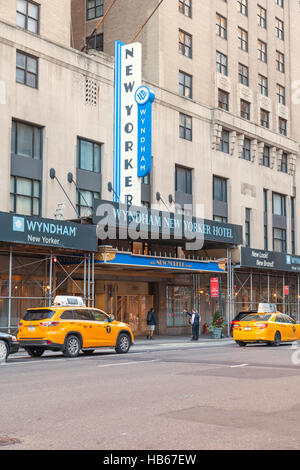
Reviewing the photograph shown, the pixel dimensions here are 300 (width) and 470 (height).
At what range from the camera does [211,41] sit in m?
44.1

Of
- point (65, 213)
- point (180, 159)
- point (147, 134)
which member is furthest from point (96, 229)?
point (180, 159)

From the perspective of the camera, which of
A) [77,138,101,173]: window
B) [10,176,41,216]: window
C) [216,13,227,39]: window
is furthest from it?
[216,13,227,39]: window

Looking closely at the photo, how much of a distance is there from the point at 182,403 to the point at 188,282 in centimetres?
3011

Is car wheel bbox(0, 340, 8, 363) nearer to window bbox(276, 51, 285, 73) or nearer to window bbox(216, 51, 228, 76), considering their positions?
window bbox(216, 51, 228, 76)

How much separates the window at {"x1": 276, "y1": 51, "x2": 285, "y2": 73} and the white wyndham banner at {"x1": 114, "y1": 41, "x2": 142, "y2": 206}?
21825mm

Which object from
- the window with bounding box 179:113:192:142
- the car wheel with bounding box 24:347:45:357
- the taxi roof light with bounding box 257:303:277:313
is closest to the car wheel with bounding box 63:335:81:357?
the car wheel with bounding box 24:347:45:357

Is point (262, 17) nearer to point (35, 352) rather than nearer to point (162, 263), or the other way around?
point (162, 263)

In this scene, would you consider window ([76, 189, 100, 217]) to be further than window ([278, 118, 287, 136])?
No

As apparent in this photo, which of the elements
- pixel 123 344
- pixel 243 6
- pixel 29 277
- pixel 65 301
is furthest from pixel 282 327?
pixel 243 6

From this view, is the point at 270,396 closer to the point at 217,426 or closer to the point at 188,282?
the point at 217,426

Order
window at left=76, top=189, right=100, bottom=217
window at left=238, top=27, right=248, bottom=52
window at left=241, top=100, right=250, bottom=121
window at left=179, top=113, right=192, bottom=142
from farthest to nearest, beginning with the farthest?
window at left=238, top=27, right=248, bottom=52 < window at left=241, top=100, right=250, bottom=121 < window at left=179, top=113, right=192, bottom=142 < window at left=76, top=189, right=100, bottom=217

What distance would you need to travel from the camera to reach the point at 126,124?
33188 mm

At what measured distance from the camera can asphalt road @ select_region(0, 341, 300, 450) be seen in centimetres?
732

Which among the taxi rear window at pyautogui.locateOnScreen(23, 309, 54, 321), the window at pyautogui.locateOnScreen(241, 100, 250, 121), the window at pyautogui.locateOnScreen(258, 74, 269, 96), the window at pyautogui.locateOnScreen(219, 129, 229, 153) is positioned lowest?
the taxi rear window at pyautogui.locateOnScreen(23, 309, 54, 321)
